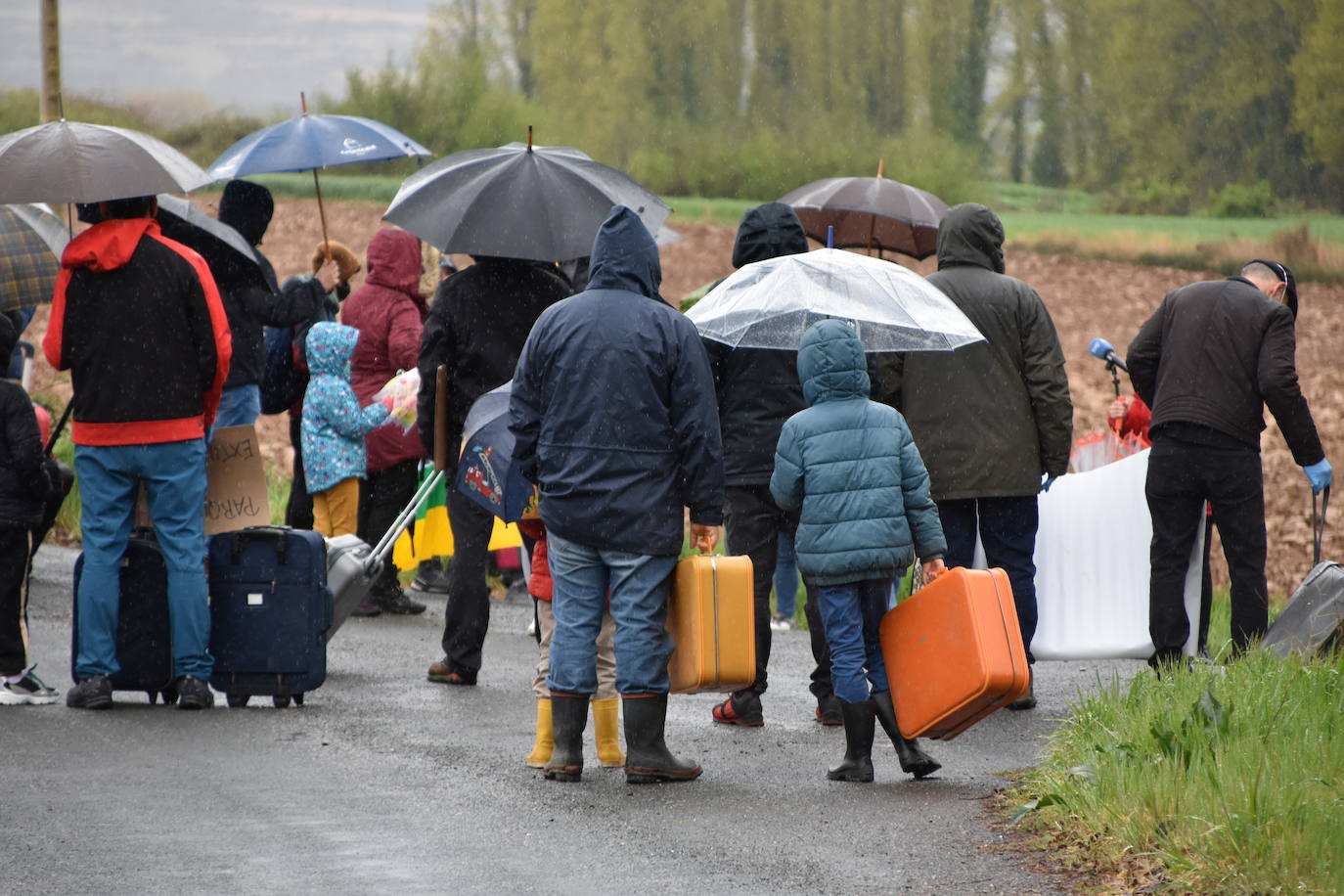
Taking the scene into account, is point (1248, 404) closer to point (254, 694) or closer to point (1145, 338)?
point (1145, 338)

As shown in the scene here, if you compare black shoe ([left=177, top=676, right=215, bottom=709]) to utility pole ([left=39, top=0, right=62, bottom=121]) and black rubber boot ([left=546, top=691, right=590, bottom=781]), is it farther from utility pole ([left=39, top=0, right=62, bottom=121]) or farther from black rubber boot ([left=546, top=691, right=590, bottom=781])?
utility pole ([left=39, top=0, right=62, bottom=121])

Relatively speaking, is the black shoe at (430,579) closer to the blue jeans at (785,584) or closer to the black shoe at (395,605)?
the black shoe at (395,605)

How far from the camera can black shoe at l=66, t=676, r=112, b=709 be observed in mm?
7113

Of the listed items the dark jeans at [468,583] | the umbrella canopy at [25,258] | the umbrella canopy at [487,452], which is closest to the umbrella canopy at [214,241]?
the umbrella canopy at [25,258]

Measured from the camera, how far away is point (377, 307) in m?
9.76

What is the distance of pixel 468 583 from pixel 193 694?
52.1 inches

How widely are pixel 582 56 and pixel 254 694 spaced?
86.3ft

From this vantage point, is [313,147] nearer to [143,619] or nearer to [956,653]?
[143,619]

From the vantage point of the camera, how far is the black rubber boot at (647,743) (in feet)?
19.5

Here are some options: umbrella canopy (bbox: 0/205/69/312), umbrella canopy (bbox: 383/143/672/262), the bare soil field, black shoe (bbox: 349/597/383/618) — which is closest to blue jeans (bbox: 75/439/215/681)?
umbrella canopy (bbox: 383/143/672/262)

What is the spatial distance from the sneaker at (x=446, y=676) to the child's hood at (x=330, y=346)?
79.4 inches

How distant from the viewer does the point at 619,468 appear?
589 cm

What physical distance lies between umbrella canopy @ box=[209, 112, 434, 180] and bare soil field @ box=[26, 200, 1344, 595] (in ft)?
27.7

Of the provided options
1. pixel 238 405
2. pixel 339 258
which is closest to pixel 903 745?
pixel 238 405
